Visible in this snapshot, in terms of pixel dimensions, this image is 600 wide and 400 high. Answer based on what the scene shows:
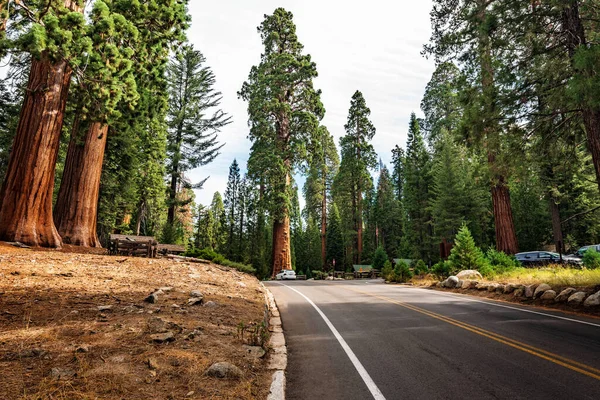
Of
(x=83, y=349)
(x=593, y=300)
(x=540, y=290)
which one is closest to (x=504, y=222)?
(x=540, y=290)

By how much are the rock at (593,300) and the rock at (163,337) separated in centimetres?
1081

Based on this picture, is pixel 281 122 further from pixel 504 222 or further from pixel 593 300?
pixel 593 300

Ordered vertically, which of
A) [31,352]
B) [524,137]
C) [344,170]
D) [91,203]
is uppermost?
[344,170]

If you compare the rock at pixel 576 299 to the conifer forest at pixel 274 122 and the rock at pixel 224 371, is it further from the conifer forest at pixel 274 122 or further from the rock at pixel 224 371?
the rock at pixel 224 371

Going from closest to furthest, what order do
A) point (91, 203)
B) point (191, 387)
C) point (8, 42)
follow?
point (191, 387) → point (8, 42) → point (91, 203)

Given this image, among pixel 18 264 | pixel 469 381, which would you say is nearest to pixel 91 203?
pixel 18 264

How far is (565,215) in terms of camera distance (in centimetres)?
3697

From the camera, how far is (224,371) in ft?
14.4

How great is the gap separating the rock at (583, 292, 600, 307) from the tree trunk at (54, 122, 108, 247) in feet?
55.8

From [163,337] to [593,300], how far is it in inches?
433

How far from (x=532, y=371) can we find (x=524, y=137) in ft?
29.9

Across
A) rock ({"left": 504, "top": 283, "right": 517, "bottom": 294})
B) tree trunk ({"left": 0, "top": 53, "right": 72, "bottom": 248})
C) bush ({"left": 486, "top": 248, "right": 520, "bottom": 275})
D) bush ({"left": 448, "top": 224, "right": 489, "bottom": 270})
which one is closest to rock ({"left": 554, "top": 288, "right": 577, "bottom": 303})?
rock ({"left": 504, "top": 283, "right": 517, "bottom": 294})

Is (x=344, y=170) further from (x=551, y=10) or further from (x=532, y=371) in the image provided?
(x=532, y=371)

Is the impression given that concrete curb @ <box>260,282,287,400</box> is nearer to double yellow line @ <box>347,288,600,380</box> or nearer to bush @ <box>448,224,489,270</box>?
double yellow line @ <box>347,288,600,380</box>
